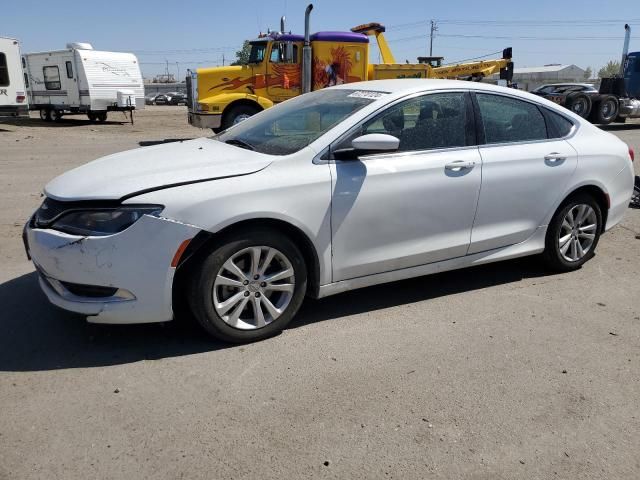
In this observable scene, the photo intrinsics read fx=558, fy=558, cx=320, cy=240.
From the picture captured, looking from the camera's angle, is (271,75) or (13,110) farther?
(13,110)

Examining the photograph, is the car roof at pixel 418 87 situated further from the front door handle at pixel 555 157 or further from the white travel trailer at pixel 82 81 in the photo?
the white travel trailer at pixel 82 81

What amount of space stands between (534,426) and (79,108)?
23.1 m

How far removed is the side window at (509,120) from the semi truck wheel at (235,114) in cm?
1134

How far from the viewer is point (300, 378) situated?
3.17 meters

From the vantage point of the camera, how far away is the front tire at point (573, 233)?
472cm

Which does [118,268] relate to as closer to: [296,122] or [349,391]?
[349,391]

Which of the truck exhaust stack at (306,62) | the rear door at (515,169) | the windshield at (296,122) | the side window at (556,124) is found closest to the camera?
the windshield at (296,122)

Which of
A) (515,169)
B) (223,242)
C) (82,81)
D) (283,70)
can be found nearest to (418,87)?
(515,169)

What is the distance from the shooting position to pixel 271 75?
1536 cm

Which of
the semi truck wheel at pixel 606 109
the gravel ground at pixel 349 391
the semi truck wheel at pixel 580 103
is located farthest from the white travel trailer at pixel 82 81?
the gravel ground at pixel 349 391

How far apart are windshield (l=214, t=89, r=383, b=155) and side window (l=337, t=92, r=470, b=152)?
196 millimetres

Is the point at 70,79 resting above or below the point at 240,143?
above

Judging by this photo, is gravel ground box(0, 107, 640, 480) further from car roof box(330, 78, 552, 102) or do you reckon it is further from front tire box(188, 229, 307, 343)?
car roof box(330, 78, 552, 102)

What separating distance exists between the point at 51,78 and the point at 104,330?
74.4 ft
